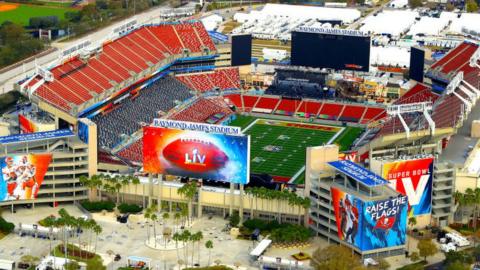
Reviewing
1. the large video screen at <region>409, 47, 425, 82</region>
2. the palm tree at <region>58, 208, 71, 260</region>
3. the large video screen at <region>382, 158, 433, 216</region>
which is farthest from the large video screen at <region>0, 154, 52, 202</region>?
the large video screen at <region>409, 47, 425, 82</region>

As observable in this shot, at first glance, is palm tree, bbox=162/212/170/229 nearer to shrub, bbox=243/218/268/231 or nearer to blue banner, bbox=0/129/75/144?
shrub, bbox=243/218/268/231

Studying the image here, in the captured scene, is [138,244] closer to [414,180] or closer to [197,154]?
[197,154]

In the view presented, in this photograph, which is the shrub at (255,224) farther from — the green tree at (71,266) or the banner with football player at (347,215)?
the green tree at (71,266)

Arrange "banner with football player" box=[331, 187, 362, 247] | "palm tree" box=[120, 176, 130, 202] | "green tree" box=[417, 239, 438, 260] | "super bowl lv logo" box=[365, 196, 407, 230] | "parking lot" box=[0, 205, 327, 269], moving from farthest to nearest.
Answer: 1. "palm tree" box=[120, 176, 130, 202]
2. "parking lot" box=[0, 205, 327, 269]
3. "banner with football player" box=[331, 187, 362, 247]
4. "super bowl lv logo" box=[365, 196, 407, 230]
5. "green tree" box=[417, 239, 438, 260]

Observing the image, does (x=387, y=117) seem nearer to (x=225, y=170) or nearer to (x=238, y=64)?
(x=238, y=64)

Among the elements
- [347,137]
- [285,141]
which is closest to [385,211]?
[285,141]

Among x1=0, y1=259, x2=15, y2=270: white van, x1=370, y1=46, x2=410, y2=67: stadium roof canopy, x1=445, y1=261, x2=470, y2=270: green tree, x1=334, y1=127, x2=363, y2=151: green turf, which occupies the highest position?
x1=370, y1=46, x2=410, y2=67: stadium roof canopy
